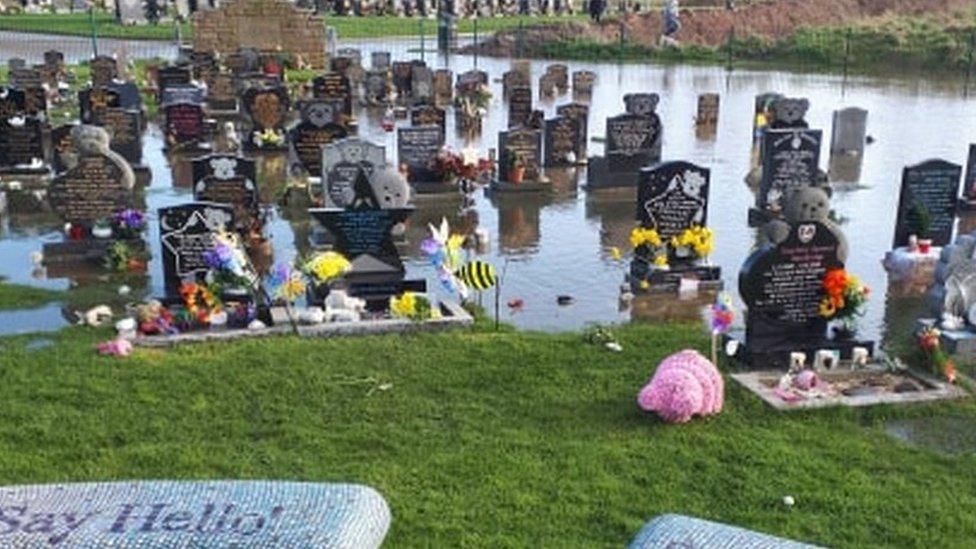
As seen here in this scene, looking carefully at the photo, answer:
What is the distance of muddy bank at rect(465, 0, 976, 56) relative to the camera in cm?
4728

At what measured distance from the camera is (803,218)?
11484mm

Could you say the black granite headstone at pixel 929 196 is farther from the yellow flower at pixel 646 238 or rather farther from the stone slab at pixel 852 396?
the stone slab at pixel 852 396

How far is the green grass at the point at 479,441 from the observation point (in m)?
8.21

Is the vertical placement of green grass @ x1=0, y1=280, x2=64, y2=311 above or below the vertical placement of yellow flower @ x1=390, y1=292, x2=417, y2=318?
below

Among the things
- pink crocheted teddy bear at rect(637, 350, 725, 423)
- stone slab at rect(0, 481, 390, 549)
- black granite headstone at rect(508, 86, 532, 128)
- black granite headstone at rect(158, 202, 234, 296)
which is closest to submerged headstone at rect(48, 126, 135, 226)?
black granite headstone at rect(158, 202, 234, 296)

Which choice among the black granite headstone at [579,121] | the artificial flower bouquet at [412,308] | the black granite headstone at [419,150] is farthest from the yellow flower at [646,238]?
the black granite headstone at [579,121]

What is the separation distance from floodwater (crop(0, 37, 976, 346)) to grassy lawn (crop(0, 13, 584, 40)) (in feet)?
67.7

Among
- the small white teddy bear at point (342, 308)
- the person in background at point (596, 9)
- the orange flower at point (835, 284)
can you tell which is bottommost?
the small white teddy bear at point (342, 308)

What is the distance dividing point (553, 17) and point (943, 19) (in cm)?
2033

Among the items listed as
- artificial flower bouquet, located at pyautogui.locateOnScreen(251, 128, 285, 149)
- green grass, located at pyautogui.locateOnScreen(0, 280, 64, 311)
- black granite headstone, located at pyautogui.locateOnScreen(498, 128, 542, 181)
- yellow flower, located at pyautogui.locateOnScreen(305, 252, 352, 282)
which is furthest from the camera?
artificial flower bouquet, located at pyautogui.locateOnScreen(251, 128, 285, 149)

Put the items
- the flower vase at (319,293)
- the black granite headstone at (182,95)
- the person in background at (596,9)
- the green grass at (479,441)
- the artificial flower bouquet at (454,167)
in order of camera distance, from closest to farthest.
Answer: the green grass at (479,441) < the flower vase at (319,293) < the artificial flower bouquet at (454,167) < the black granite headstone at (182,95) < the person in background at (596,9)

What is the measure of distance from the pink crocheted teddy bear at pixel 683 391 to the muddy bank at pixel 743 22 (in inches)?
1473

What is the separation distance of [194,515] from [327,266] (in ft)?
20.2

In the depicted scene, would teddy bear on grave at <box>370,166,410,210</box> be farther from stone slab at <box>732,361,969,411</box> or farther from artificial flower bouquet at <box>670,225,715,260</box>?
stone slab at <box>732,361,969,411</box>
